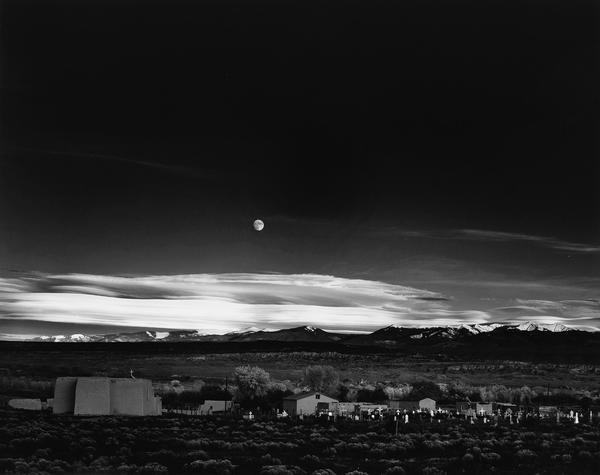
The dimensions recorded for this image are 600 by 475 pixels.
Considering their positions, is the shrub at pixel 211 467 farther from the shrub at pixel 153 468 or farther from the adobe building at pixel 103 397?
the adobe building at pixel 103 397

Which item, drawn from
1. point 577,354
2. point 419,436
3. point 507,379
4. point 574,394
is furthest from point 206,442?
point 577,354

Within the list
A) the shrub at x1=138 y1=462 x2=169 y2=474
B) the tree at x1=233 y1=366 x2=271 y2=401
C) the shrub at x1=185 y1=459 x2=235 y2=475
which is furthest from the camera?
the tree at x1=233 y1=366 x2=271 y2=401

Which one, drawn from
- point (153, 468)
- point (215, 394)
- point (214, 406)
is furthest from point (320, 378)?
point (153, 468)

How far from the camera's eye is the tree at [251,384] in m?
70.9

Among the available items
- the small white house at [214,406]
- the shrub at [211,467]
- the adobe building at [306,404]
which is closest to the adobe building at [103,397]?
the small white house at [214,406]

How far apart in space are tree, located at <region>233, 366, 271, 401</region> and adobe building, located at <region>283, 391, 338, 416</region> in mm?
7761

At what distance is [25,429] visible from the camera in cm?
3572

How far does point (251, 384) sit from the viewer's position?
242 feet

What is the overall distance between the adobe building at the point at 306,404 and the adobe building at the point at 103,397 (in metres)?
11.5

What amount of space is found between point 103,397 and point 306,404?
16.1m

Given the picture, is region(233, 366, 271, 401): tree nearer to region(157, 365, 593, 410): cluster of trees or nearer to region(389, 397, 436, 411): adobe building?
region(157, 365, 593, 410): cluster of trees

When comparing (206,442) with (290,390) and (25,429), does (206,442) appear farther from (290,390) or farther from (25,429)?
(290,390)

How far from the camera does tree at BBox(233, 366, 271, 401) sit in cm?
7088

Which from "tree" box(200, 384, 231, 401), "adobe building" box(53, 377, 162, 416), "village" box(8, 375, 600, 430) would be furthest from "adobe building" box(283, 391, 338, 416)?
"adobe building" box(53, 377, 162, 416)
